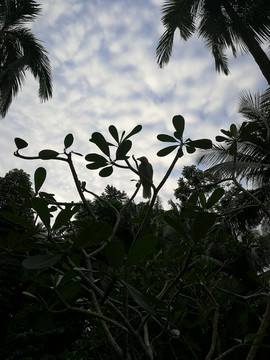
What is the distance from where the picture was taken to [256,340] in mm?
698

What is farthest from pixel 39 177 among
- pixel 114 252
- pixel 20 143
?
pixel 114 252

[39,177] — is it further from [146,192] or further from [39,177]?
[146,192]

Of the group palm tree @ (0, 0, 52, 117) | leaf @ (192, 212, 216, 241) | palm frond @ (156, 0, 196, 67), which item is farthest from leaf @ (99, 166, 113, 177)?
palm tree @ (0, 0, 52, 117)

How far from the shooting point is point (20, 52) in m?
8.04

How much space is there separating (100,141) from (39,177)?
0.58 ft

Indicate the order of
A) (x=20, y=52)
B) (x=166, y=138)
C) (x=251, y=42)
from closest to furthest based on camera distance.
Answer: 1. (x=166, y=138)
2. (x=251, y=42)
3. (x=20, y=52)

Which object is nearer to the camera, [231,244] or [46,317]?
[46,317]

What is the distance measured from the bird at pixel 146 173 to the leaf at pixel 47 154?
0.77ft

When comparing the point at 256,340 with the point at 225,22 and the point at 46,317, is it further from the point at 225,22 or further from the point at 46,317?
the point at 225,22

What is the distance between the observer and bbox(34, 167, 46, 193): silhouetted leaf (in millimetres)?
676

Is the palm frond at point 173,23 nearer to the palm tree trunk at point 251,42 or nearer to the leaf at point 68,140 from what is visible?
the palm tree trunk at point 251,42

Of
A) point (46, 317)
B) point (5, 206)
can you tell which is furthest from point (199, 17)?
point (46, 317)

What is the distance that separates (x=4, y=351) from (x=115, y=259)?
4.01 metres

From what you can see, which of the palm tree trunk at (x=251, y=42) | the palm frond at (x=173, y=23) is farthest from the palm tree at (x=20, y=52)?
the palm tree trunk at (x=251, y=42)
